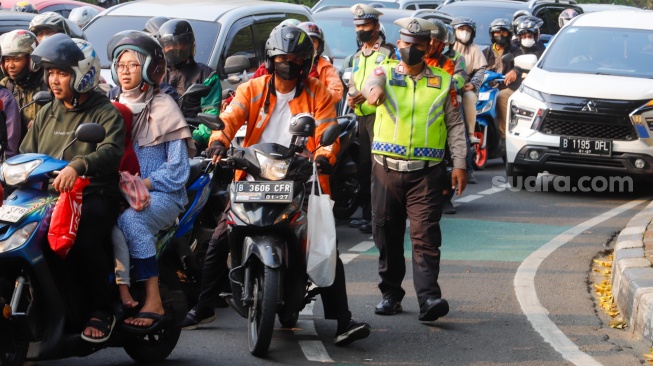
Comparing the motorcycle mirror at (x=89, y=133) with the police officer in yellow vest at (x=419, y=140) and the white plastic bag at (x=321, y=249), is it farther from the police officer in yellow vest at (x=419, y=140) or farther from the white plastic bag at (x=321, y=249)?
the police officer in yellow vest at (x=419, y=140)

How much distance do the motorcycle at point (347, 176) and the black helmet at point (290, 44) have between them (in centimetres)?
381

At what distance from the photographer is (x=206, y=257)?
26.0ft

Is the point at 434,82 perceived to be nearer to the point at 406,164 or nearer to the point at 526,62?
the point at 406,164

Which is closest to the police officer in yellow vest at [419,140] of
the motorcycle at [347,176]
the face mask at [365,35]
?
the motorcycle at [347,176]

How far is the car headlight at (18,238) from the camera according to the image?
20.0 feet

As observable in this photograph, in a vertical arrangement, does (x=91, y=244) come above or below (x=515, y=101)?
above

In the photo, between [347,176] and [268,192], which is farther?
[347,176]

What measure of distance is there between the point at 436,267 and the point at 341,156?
11.8 ft

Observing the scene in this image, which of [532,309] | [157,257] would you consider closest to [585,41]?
[532,309]

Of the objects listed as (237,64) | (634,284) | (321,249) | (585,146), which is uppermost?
(237,64)

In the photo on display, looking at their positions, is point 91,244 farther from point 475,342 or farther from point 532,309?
point 532,309

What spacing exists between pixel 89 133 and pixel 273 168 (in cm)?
Answer: 142

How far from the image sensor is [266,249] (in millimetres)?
7352

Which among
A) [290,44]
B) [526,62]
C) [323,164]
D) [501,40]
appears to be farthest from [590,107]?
[323,164]
